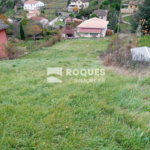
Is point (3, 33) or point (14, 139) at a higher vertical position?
point (3, 33)

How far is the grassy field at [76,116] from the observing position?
1929 millimetres

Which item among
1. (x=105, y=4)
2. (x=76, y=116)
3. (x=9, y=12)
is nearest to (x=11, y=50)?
(x=76, y=116)

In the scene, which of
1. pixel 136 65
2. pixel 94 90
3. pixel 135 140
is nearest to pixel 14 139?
pixel 135 140

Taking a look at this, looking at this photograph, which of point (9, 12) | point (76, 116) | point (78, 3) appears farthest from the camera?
point (78, 3)

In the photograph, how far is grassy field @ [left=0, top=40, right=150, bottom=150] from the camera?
75.9 inches

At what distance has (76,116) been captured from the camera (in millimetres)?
2459

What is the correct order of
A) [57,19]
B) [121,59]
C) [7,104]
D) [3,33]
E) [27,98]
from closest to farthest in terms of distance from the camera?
[7,104] < [27,98] < [121,59] < [3,33] < [57,19]

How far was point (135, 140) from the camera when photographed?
1911 mm

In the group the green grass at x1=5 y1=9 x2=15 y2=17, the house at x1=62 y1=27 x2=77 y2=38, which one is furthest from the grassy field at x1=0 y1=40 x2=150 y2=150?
the green grass at x1=5 y1=9 x2=15 y2=17

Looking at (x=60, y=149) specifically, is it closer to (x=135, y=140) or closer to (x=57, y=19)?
(x=135, y=140)

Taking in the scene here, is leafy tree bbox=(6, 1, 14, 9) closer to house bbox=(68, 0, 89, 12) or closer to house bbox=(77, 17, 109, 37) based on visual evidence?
house bbox=(68, 0, 89, 12)

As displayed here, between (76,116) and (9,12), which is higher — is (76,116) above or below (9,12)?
below

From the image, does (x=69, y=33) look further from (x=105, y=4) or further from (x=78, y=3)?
(x=78, y=3)

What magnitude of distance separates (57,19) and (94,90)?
46840 mm
